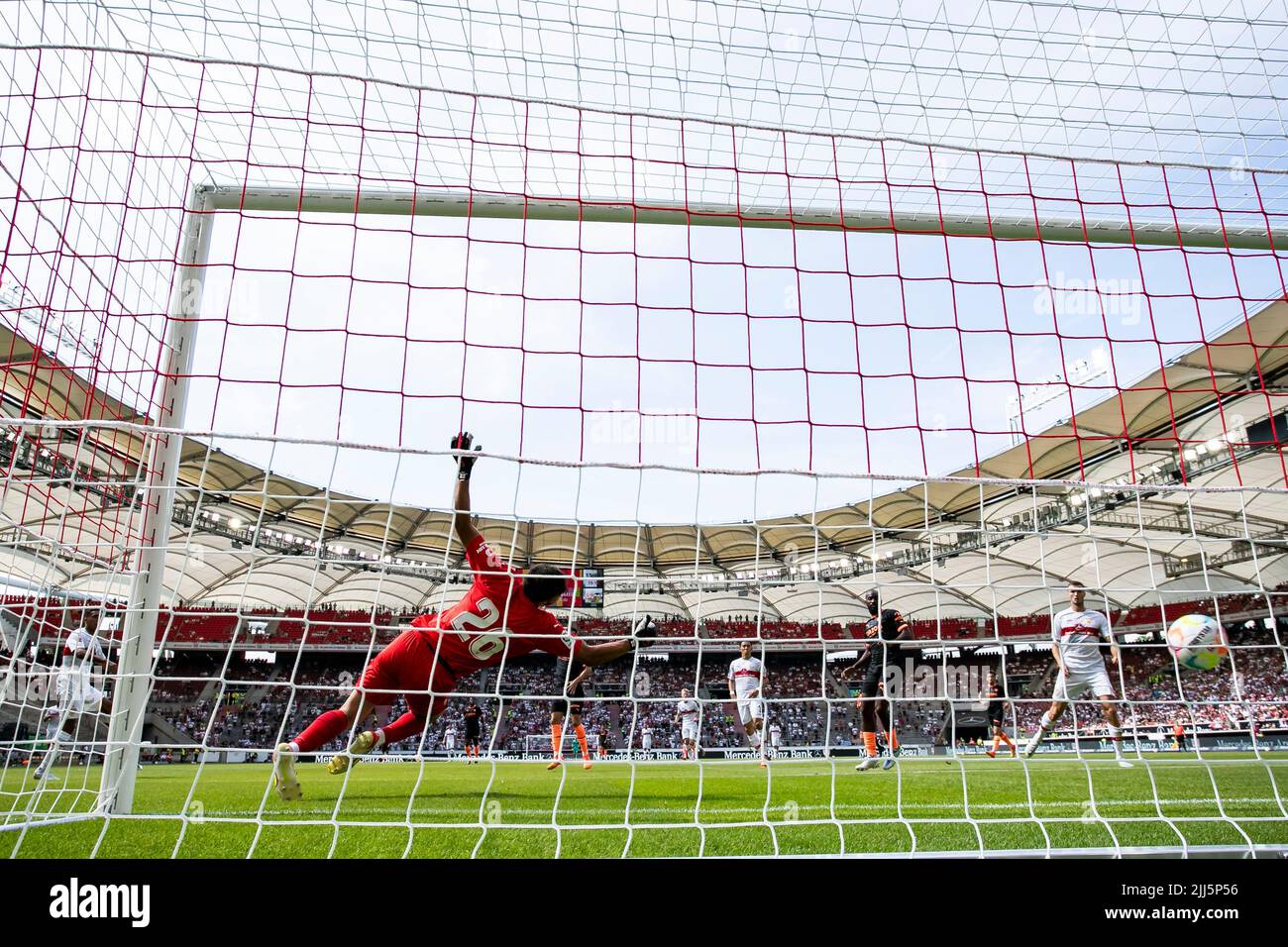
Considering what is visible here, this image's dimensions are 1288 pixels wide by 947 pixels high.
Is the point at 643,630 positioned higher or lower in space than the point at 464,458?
lower

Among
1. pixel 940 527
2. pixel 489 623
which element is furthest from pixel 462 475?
pixel 940 527

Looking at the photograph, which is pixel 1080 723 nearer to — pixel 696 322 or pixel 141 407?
pixel 696 322

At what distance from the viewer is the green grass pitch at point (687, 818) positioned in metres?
4.05

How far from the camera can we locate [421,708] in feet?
17.6

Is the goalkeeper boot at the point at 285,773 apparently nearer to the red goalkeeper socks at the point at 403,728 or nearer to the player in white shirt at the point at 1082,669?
the red goalkeeper socks at the point at 403,728

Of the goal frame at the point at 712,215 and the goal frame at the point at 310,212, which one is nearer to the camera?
the goal frame at the point at 310,212

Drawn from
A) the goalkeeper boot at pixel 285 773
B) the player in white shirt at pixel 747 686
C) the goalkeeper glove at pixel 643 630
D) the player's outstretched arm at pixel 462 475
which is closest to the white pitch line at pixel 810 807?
the goalkeeper boot at pixel 285 773

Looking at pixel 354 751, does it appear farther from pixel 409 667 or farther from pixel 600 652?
pixel 600 652

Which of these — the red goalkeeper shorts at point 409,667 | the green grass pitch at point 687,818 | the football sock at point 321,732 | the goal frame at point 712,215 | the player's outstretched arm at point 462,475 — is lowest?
the green grass pitch at point 687,818

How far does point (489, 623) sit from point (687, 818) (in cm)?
187

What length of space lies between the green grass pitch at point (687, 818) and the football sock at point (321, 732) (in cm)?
48

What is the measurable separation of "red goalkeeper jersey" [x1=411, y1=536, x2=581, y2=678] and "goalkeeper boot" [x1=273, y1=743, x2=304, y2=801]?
1.07 metres

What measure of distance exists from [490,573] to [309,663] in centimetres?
3333

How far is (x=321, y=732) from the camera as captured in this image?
16.3 feet
